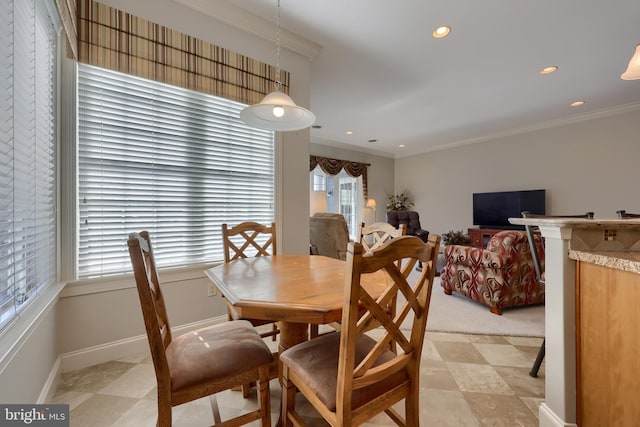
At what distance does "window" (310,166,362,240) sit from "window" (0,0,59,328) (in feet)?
16.8

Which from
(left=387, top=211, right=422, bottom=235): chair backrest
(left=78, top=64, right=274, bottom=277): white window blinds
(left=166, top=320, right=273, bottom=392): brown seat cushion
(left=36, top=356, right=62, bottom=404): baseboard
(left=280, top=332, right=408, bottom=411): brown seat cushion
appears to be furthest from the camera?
(left=387, top=211, right=422, bottom=235): chair backrest

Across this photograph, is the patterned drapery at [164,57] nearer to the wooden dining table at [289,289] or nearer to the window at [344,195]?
the wooden dining table at [289,289]

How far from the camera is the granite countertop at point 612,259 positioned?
94 centimetres

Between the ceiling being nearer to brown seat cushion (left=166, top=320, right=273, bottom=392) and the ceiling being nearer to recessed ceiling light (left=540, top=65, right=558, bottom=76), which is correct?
recessed ceiling light (left=540, top=65, right=558, bottom=76)

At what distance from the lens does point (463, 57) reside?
2.82 metres

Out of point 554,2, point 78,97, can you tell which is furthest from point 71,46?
point 554,2

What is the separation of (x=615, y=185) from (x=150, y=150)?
6386mm

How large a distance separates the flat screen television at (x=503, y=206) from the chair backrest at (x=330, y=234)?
11.9ft

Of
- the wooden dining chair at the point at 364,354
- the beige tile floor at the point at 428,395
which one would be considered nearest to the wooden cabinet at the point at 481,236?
the beige tile floor at the point at 428,395

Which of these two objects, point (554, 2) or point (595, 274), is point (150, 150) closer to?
point (595, 274)

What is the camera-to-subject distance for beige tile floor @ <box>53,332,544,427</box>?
136 cm

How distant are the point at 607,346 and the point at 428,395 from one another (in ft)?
2.93

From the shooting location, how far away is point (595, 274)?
43.5 inches

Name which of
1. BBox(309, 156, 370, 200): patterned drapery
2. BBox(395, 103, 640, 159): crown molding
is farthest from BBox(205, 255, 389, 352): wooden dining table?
BBox(395, 103, 640, 159): crown molding
